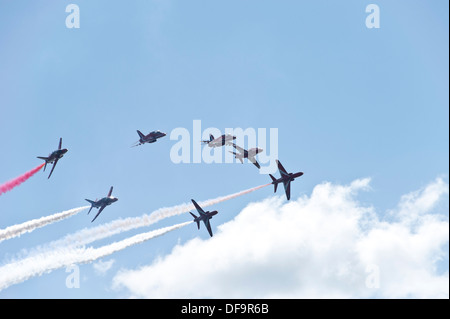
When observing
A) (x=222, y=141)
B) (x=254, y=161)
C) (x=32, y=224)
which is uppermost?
(x=222, y=141)

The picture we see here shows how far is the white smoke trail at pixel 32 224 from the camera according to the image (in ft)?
408

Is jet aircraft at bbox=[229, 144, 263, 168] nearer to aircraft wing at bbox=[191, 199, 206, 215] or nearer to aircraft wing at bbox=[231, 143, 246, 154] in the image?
aircraft wing at bbox=[231, 143, 246, 154]

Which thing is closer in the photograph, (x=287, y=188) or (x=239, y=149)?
(x=287, y=188)

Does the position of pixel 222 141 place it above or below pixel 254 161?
above

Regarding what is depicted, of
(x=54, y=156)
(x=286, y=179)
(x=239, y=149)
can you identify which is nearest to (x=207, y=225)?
(x=239, y=149)

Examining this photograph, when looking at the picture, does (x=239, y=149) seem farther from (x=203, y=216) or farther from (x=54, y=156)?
(x=54, y=156)

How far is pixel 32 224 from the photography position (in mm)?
132750

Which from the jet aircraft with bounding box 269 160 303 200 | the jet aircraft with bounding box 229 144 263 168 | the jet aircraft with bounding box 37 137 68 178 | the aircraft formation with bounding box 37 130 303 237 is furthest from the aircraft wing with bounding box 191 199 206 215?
the jet aircraft with bounding box 37 137 68 178

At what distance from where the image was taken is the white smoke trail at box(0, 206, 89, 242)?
124 meters

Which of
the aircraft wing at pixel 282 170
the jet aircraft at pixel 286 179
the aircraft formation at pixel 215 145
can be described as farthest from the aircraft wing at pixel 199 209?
the aircraft wing at pixel 282 170
